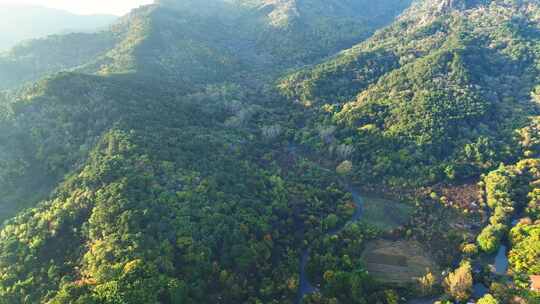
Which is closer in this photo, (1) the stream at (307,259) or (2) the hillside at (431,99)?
(1) the stream at (307,259)

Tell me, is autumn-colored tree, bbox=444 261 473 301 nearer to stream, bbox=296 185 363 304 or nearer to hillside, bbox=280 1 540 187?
stream, bbox=296 185 363 304

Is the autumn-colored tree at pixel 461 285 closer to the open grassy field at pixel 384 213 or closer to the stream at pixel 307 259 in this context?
the open grassy field at pixel 384 213

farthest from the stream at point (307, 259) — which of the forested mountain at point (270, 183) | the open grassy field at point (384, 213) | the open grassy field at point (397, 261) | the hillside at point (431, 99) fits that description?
the hillside at point (431, 99)

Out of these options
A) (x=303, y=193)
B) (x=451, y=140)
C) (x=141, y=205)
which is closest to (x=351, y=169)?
(x=303, y=193)

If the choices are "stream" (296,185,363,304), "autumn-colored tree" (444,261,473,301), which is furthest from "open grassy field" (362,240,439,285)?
"stream" (296,185,363,304)

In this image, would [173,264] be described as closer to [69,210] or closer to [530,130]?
[69,210]
